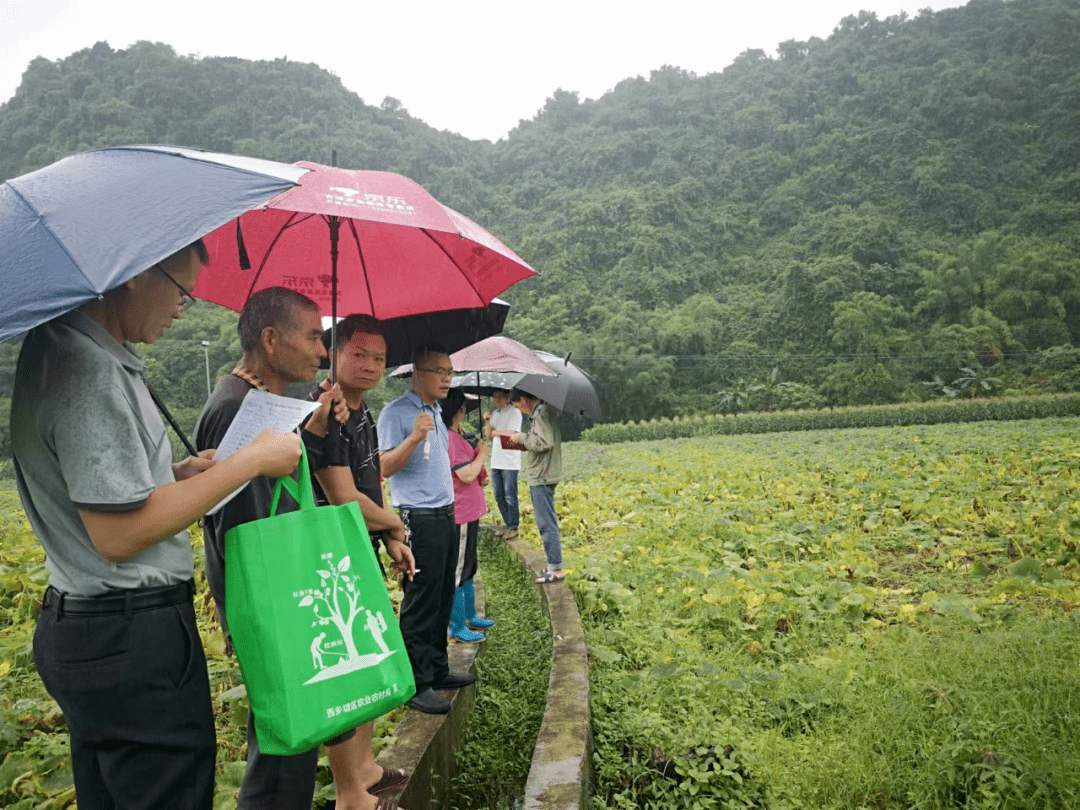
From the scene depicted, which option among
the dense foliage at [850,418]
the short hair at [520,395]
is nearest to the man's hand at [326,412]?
the short hair at [520,395]

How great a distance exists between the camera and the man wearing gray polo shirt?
1.46 metres

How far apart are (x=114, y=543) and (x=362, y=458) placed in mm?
1483

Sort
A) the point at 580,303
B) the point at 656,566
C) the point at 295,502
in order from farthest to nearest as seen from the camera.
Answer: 1. the point at 580,303
2. the point at 656,566
3. the point at 295,502

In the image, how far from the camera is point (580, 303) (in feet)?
175

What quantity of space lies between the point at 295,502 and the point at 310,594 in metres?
0.35

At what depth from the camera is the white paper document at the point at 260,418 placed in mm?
1852

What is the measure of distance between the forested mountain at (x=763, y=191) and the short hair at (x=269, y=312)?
3846 cm

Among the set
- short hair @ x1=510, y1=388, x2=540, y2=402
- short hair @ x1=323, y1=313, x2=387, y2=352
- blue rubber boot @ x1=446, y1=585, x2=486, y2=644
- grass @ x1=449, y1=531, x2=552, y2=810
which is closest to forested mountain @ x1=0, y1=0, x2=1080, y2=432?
short hair @ x1=510, y1=388, x2=540, y2=402

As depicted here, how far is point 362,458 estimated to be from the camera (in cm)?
293

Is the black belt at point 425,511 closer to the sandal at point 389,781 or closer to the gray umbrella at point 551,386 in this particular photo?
the sandal at point 389,781

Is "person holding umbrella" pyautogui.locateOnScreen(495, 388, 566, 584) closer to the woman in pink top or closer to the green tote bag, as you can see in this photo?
the woman in pink top

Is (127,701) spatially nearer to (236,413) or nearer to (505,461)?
(236,413)

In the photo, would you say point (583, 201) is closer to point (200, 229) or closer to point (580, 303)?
point (580, 303)

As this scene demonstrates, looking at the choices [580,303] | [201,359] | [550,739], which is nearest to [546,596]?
[550,739]
